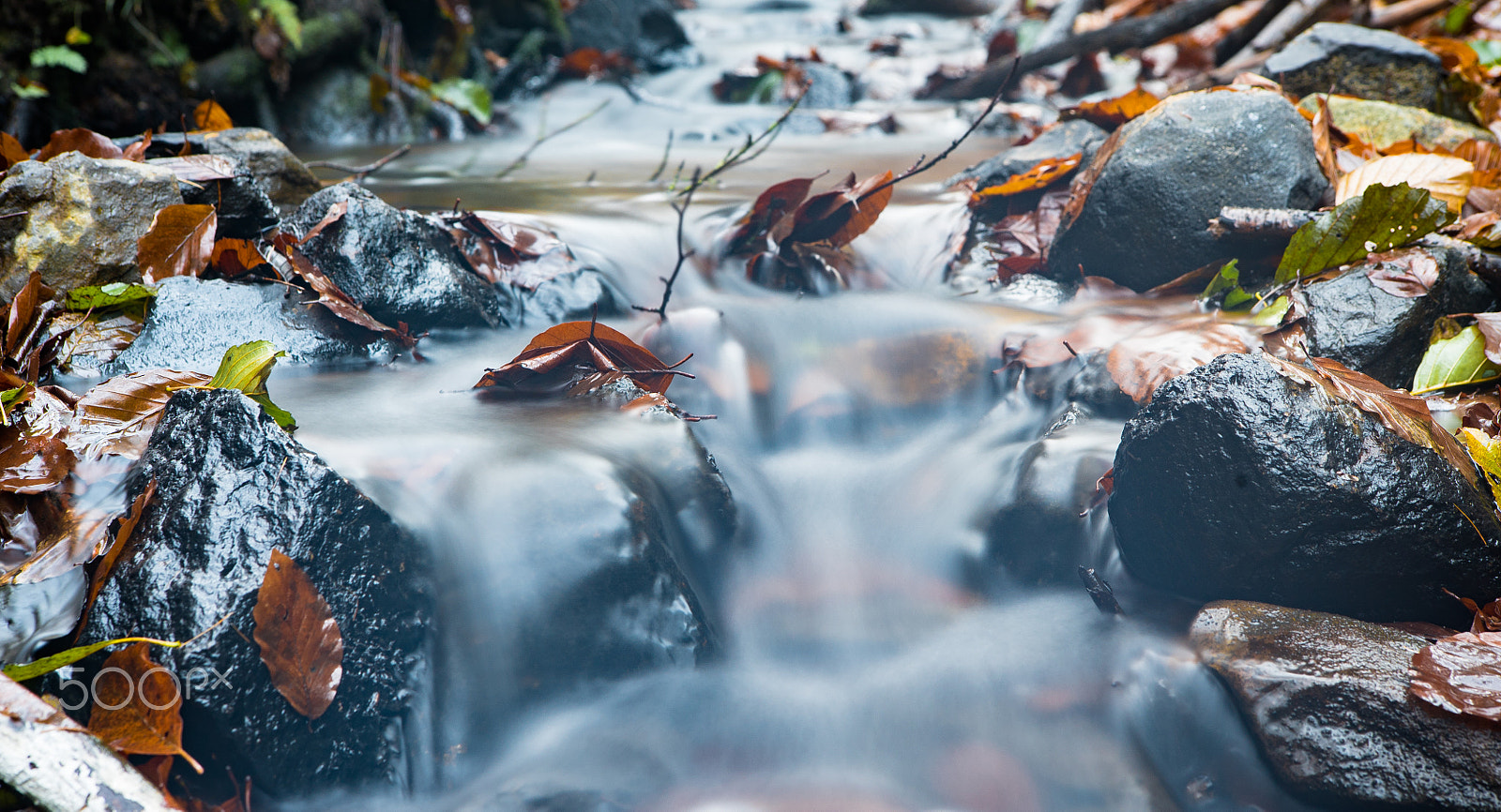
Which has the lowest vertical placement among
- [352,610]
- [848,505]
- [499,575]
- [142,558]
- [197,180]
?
[848,505]

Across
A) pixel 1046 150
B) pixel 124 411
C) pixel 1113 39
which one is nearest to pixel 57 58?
pixel 124 411

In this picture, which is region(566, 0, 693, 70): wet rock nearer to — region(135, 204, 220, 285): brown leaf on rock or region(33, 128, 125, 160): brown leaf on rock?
region(33, 128, 125, 160): brown leaf on rock

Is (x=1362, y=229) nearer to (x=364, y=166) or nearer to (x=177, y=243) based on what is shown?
(x=177, y=243)

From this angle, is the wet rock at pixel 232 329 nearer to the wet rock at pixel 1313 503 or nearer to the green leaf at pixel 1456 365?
the wet rock at pixel 1313 503

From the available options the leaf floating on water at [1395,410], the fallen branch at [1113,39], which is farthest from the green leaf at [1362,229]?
the fallen branch at [1113,39]

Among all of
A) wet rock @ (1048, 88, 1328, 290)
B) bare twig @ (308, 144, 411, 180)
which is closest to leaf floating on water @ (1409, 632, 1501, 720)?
wet rock @ (1048, 88, 1328, 290)

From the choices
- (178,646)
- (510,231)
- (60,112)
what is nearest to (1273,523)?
(178,646)

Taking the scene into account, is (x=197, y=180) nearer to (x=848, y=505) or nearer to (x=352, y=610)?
(x=352, y=610)
